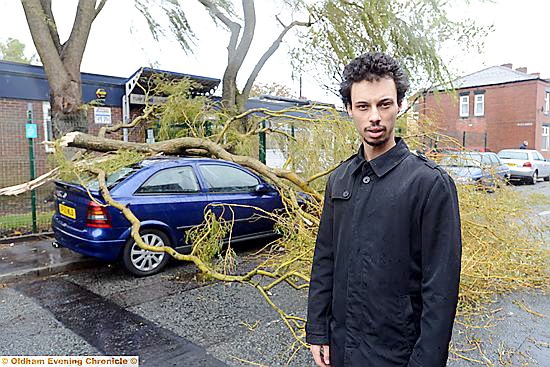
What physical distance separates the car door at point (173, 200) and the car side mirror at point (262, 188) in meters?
0.88

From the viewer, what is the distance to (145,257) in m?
5.34

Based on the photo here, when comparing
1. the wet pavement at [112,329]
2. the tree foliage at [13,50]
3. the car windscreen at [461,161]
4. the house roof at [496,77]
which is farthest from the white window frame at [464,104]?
the tree foliage at [13,50]

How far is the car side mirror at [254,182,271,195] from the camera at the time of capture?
631cm

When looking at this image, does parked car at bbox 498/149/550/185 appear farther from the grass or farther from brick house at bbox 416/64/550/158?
the grass

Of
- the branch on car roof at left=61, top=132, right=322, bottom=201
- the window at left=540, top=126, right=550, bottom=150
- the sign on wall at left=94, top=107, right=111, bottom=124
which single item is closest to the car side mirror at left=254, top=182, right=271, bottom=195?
the branch on car roof at left=61, top=132, right=322, bottom=201

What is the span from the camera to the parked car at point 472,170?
5105 mm

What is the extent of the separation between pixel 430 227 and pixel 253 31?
1074 centimetres

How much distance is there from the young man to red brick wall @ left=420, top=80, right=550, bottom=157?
1095 inches

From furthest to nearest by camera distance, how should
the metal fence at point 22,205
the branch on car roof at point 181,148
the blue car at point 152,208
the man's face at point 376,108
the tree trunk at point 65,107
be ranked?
the tree trunk at point 65,107 < the metal fence at point 22,205 < the branch on car roof at point 181,148 < the blue car at point 152,208 < the man's face at point 376,108

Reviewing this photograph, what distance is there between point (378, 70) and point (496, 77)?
34.0m

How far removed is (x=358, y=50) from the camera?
1070 centimetres

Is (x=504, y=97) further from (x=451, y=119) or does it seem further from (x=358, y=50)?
(x=358, y=50)

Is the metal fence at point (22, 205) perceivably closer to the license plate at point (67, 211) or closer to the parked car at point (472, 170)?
the license plate at point (67, 211)

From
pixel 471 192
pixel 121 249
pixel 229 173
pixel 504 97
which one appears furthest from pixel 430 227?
pixel 504 97
